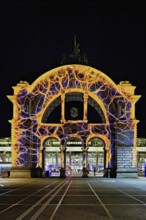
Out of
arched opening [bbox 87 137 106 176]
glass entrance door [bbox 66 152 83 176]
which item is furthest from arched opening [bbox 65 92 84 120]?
glass entrance door [bbox 66 152 83 176]

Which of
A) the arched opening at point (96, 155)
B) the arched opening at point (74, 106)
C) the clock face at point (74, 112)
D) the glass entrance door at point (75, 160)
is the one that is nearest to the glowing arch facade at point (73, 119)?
the clock face at point (74, 112)

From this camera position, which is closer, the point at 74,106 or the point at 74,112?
the point at 74,112

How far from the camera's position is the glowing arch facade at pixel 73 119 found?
4947 centimetres

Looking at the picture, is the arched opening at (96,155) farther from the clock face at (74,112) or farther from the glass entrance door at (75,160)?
the clock face at (74,112)

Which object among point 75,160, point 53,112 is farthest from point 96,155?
point 53,112

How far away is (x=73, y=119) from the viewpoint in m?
51.6

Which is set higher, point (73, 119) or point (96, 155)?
point (73, 119)

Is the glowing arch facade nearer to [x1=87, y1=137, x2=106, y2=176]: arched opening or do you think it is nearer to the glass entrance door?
[x1=87, y1=137, x2=106, y2=176]: arched opening

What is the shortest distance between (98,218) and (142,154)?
73.3m

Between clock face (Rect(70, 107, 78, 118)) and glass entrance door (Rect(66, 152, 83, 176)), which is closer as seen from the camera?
clock face (Rect(70, 107, 78, 118))

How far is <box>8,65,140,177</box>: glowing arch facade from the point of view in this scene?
1948 inches

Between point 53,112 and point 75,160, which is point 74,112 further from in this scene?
point 75,160

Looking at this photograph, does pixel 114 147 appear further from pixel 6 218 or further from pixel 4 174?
pixel 6 218

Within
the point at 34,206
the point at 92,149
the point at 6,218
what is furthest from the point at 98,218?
the point at 92,149
